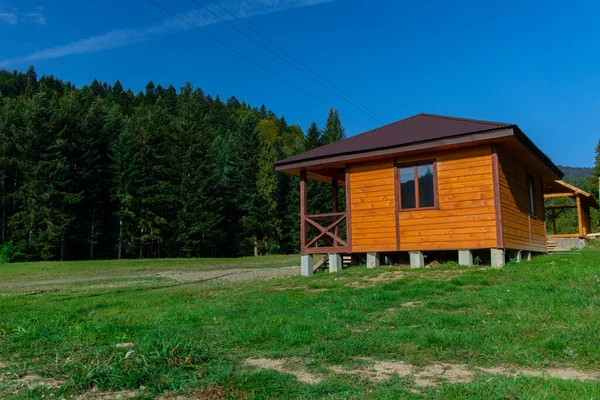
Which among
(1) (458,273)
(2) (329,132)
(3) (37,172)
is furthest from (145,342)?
(2) (329,132)

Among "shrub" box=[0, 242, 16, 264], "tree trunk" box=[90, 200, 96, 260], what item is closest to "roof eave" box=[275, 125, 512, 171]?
"shrub" box=[0, 242, 16, 264]

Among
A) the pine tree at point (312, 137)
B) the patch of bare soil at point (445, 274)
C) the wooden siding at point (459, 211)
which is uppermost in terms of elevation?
the pine tree at point (312, 137)

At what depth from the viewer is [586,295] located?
616cm

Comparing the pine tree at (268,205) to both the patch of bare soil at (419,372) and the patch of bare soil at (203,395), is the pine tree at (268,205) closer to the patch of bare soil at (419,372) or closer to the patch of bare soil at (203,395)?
the patch of bare soil at (419,372)

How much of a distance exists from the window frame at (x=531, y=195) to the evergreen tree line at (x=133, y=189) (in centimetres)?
2620

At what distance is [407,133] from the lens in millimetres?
12930

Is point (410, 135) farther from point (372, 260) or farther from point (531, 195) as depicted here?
point (531, 195)

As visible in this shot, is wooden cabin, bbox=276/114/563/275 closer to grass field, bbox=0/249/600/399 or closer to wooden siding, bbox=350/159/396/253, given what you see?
wooden siding, bbox=350/159/396/253

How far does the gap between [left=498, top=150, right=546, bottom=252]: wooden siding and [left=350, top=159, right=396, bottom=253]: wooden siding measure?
9.27 ft

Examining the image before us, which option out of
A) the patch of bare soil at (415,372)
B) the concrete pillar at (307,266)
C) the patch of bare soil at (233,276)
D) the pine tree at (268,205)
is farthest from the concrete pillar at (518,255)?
the pine tree at (268,205)

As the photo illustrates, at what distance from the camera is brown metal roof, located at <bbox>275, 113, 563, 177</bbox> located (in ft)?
36.8

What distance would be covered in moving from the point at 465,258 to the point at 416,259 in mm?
1244

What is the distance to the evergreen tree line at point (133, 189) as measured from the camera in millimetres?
33156

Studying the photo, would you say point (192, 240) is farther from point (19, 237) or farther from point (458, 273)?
point (458, 273)
